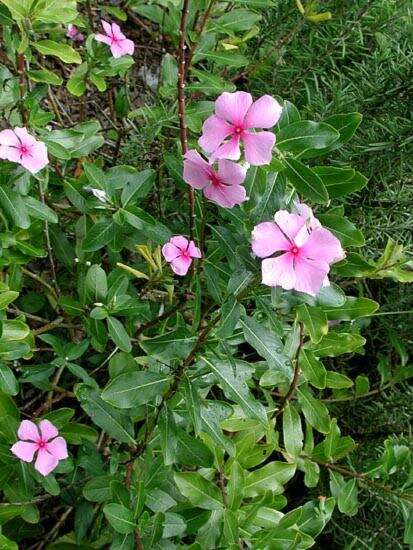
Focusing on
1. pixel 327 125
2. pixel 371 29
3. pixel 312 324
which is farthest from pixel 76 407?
pixel 371 29

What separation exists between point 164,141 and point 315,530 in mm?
872

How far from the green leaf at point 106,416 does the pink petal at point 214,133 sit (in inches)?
24.2

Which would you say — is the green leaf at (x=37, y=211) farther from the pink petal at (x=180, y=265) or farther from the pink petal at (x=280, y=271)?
the pink petal at (x=280, y=271)

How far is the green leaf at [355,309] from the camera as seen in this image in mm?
1300

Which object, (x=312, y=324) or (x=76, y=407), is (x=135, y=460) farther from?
(x=312, y=324)

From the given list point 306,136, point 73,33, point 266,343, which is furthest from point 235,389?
point 73,33

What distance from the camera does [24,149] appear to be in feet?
3.85

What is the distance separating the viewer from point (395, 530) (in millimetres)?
1650

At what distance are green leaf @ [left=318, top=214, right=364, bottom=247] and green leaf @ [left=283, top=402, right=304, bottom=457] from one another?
0.56 metres

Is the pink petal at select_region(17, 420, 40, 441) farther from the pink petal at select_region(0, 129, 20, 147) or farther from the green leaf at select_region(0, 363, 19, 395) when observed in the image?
the pink petal at select_region(0, 129, 20, 147)

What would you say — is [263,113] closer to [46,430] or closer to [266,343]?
[266,343]

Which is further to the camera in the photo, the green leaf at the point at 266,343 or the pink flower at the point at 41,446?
the pink flower at the point at 41,446

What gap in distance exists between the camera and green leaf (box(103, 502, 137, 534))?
1.16m

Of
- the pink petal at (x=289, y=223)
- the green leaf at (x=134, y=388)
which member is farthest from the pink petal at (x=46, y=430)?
the pink petal at (x=289, y=223)
